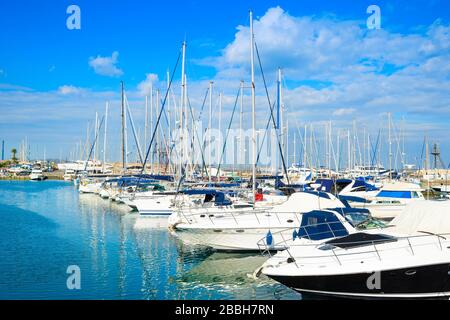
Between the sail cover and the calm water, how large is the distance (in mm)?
4404

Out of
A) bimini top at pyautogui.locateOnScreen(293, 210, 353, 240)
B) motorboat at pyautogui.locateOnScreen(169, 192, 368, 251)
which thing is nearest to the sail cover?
bimini top at pyautogui.locateOnScreen(293, 210, 353, 240)

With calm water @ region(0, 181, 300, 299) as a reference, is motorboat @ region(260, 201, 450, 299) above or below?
above

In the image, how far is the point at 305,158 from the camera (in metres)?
61.4

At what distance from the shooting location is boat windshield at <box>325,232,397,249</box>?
13.7 metres

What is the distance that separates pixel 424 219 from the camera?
1468 centimetres

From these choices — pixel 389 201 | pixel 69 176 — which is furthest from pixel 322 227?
pixel 69 176

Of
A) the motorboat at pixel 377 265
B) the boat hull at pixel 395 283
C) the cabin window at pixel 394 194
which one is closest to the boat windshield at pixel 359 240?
the motorboat at pixel 377 265

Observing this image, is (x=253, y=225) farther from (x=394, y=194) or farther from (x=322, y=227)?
(x=394, y=194)

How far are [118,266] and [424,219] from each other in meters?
12.8

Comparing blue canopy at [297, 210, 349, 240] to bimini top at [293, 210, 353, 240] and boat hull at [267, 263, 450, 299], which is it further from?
boat hull at [267, 263, 450, 299]

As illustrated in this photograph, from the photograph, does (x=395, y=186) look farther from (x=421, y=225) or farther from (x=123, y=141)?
(x=123, y=141)

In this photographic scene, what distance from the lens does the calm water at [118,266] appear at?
1605cm

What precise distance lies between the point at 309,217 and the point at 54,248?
47.8 ft
